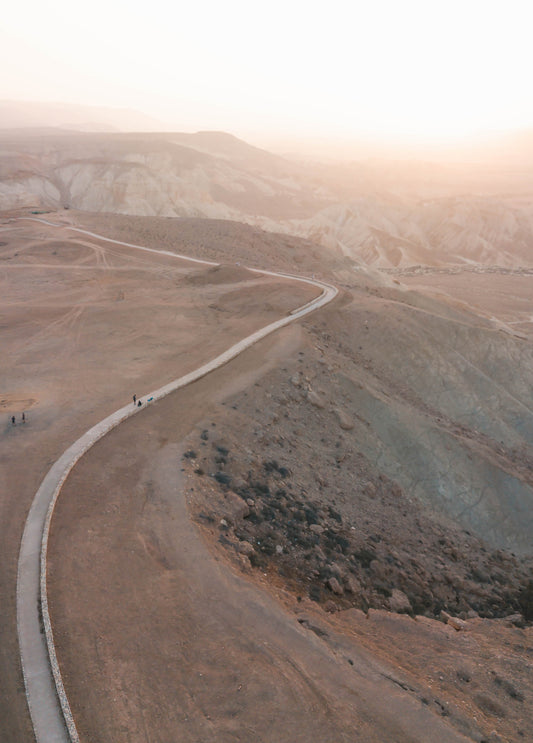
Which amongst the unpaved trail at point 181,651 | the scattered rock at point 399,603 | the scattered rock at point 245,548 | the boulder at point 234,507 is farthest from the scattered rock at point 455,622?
the boulder at point 234,507

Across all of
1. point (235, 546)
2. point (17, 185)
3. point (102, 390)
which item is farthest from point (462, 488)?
point (17, 185)

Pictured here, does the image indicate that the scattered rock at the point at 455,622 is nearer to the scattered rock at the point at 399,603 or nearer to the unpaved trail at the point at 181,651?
the scattered rock at the point at 399,603

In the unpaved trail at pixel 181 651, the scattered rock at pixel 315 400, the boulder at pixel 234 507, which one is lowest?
the unpaved trail at pixel 181 651

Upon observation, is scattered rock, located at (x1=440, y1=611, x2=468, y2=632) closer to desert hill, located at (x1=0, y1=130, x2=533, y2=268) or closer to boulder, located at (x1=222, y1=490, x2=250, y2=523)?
boulder, located at (x1=222, y1=490, x2=250, y2=523)

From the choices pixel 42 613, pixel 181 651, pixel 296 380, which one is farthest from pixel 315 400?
pixel 42 613

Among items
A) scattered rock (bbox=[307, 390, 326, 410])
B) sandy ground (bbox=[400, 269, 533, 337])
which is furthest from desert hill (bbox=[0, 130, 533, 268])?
scattered rock (bbox=[307, 390, 326, 410])

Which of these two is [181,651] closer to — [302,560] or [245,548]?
[245,548]
